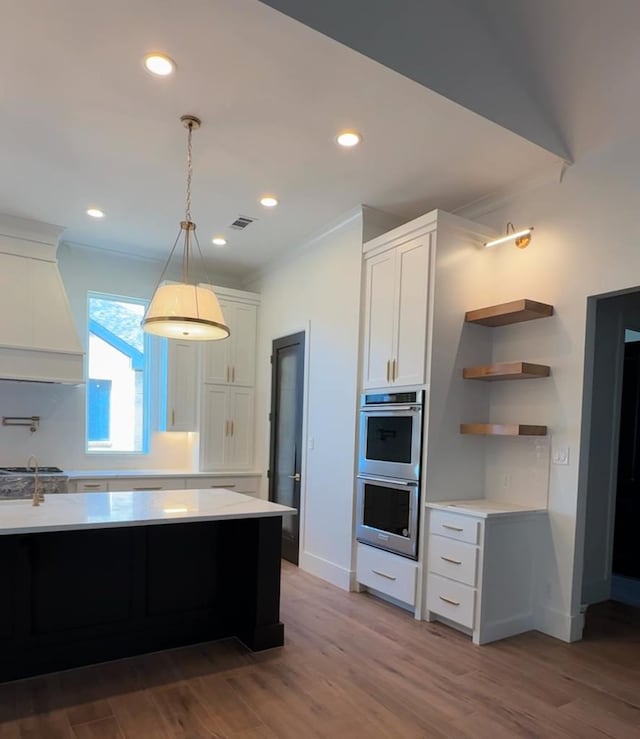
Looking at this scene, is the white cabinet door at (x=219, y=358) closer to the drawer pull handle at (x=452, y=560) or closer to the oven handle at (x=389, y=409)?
the oven handle at (x=389, y=409)

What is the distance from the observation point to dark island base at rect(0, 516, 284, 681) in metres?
2.56

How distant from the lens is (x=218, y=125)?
298 centimetres

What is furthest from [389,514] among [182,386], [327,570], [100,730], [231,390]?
[182,386]

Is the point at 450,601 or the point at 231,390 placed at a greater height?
the point at 231,390

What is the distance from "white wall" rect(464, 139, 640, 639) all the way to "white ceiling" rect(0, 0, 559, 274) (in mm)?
302

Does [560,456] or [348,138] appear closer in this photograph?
[348,138]

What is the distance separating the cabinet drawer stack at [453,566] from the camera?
10.4 ft

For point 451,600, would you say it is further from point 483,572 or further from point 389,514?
point 389,514

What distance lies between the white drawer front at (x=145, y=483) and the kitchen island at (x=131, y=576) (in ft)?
5.76

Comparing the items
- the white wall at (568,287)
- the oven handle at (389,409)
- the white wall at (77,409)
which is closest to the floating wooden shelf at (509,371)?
the white wall at (568,287)

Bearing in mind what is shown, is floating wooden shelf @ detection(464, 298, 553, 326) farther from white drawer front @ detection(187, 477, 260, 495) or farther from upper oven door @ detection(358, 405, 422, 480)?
white drawer front @ detection(187, 477, 260, 495)

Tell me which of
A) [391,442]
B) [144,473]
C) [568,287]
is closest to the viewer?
[568,287]

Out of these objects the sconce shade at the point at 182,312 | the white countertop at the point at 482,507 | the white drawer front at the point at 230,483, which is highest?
the sconce shade at the point at 182,312

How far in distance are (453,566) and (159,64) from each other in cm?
332
